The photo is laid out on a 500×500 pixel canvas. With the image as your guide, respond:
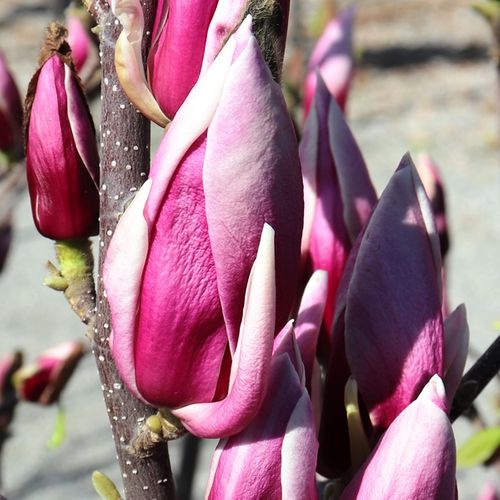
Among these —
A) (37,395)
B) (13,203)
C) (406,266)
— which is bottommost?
(37,395)

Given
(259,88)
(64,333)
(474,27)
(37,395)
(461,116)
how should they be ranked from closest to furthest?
(259,88), (37,395), (64,333), (461,116), (474,27)

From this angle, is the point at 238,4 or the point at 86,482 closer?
the point at 238,4

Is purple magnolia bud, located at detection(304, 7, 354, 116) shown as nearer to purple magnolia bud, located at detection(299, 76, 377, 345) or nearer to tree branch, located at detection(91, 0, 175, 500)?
purple magnolia bud, located at detection(299, 76, 377, 345)

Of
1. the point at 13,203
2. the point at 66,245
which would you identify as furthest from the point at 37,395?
the point at 66,245

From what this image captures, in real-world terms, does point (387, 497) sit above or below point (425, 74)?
above

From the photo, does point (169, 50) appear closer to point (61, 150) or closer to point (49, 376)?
point (61, 150)

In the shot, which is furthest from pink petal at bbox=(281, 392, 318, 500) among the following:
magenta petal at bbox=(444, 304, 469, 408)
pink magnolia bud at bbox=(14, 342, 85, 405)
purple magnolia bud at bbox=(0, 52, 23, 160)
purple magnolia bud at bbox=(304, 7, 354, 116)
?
pink magnolia bud at bbox=(14, 342, 85, 405)

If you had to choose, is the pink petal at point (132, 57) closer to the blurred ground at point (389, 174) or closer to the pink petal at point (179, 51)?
the pink petal at point (179, 51)

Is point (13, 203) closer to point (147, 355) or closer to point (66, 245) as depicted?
point (66, 245)
